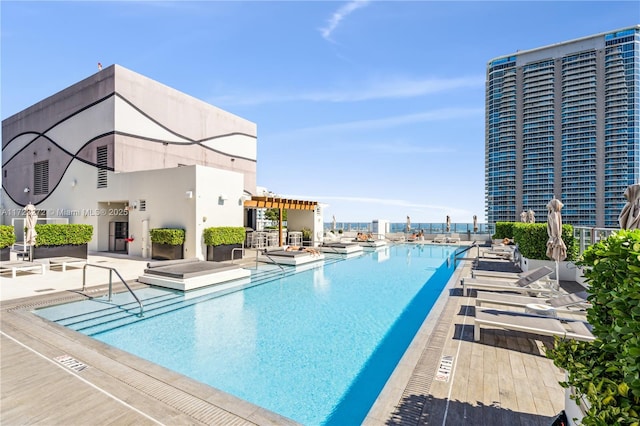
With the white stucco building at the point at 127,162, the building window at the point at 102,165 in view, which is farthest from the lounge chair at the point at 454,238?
the building window at the point at 102,165

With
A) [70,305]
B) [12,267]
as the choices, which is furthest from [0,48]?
[70,305]

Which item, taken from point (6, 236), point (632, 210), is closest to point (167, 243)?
point (6, 236)

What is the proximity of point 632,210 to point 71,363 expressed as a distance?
8.37m

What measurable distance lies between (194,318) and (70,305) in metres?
2.71

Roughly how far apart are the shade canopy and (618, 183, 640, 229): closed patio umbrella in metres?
1.67

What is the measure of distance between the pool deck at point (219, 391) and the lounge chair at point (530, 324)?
278 millimetres

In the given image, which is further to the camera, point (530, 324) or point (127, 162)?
point (127, 162)

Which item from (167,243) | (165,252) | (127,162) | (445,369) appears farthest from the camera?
(127,162)

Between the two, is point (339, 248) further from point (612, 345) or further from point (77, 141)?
point (77, 141)

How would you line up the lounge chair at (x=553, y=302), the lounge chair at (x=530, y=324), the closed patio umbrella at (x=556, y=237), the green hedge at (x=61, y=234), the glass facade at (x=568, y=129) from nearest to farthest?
the lounge chair at (x=530, y=324) → the lounge chair at (x=553, y=302) → the closed patio umbrella at (x=556, y=237) → the green hedge at (x=61, y=234) → the glass facade at (x=568, y=129)

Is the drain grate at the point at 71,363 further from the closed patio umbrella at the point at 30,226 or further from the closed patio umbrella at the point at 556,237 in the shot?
the closed patio umbrella at the point at 30,226

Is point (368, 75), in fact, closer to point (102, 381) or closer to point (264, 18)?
point (264, 18)

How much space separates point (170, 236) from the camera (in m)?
11.6

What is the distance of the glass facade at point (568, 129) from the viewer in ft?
127
